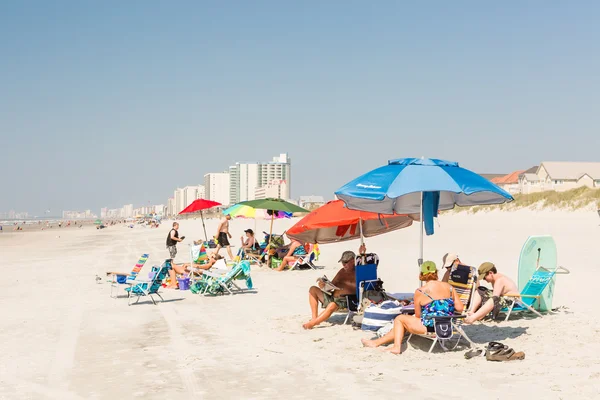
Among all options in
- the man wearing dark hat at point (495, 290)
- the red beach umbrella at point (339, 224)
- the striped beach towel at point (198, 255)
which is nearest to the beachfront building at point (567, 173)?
→ the striped beach towel at point (198, 255)

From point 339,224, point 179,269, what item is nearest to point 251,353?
point 339,224

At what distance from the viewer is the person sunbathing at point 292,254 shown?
53.0 feet

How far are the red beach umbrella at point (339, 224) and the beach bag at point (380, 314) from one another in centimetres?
144

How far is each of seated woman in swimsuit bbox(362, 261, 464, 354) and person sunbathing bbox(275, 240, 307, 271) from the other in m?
9.27

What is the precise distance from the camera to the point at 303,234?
369 inches

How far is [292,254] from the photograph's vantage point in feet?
54.5

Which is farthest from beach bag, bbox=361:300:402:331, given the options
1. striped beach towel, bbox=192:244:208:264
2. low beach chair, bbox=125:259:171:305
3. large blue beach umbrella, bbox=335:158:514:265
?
striped beach towel, bbox=192:244:208:264

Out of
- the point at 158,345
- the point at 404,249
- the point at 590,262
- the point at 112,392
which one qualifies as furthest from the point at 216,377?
the point at 404,249

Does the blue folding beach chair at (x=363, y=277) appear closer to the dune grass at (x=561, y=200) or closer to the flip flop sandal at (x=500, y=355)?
the flip flop sandal at (x=500, y=355)

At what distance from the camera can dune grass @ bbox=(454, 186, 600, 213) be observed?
107 feet

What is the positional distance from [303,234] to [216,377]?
3.72m

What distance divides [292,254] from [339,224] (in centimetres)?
779

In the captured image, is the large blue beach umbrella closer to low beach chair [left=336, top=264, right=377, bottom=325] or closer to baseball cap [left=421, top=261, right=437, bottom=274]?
baseball cap [left=421, top=261, right=437, bottom=274]

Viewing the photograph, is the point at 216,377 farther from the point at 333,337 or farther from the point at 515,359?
the point at 515,359
